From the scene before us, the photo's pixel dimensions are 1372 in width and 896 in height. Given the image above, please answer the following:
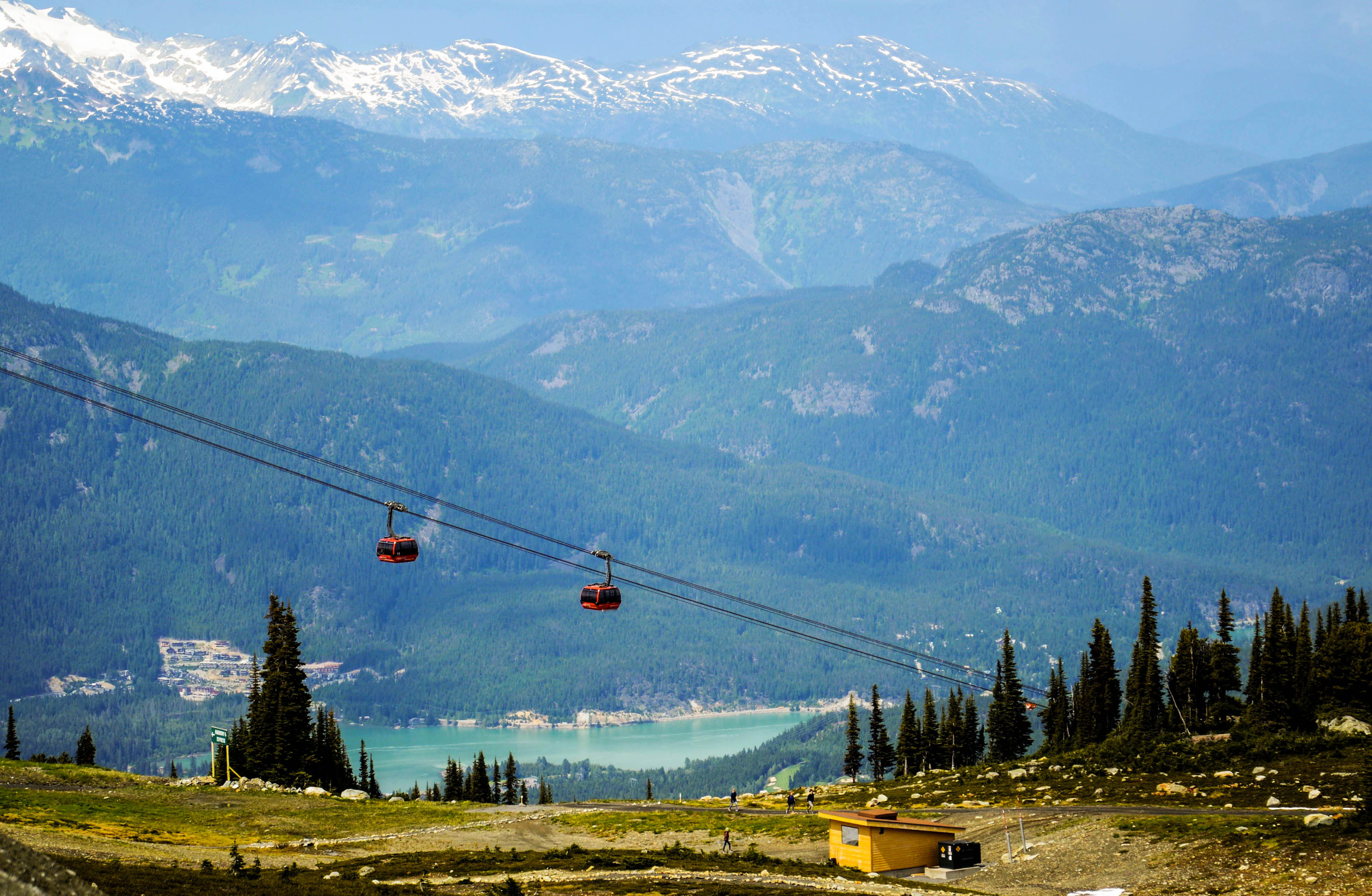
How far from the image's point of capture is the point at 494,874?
7719 centimetres

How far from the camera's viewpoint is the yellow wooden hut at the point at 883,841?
84.2 metres

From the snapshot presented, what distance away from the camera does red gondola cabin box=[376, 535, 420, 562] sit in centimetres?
7531

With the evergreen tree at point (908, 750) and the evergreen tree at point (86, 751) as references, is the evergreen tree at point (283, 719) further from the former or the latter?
the evergreen tree at point (908, 750)

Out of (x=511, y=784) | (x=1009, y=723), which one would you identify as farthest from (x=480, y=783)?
(x=1009, y=723)

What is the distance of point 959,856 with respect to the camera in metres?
85.1

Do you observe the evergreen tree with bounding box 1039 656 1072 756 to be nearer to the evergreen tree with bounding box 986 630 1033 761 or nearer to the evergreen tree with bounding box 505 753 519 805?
the evergreen tree with bounding box 986 630 1033 761

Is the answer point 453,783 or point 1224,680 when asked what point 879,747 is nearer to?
point 1224,680

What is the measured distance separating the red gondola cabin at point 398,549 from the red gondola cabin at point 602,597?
27.8 ft

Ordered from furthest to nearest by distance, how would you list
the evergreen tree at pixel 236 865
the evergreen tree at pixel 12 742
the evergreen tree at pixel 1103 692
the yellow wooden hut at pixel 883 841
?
the evergreen tree at pixel 12 742 < the evergreen tree at pixel 1103 692 < the yellow wooden hut at pixel 883 841 < the evergreen tree at pixel 236 865

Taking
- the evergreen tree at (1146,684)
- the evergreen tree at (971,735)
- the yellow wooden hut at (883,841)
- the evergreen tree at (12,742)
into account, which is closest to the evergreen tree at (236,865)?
the yellow wooden hut at (883,841)

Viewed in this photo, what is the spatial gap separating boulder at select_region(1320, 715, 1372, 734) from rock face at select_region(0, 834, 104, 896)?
93409 mm

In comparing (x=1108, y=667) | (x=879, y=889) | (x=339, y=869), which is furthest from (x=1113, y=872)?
(x=1108, y=667)

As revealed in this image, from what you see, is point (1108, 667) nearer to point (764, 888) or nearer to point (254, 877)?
point (764, 888)

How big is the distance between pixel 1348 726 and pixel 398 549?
2797 inches
